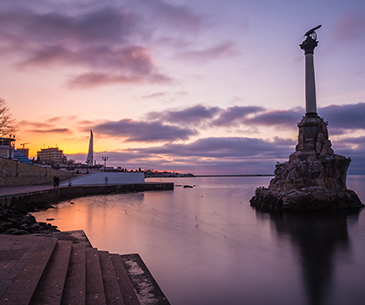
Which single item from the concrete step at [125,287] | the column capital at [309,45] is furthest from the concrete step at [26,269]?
the column capital at [309,45]

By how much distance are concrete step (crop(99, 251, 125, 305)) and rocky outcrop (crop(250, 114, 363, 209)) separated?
27.0 meters

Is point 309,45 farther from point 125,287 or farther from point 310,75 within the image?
point 125,287

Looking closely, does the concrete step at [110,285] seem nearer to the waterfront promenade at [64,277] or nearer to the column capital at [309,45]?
the waterfront promenade at [64,277]

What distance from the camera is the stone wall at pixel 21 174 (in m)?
33.1

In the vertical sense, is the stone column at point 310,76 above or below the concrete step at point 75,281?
above

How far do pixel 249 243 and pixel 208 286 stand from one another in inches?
325

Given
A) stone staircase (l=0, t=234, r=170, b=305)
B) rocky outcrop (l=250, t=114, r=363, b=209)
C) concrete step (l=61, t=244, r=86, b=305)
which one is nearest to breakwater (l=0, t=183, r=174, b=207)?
stone staircase (l=0, t=234, r=170, b=305)

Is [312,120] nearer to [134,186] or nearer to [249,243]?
[249,243]

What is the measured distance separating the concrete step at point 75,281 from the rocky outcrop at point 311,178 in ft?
90.7

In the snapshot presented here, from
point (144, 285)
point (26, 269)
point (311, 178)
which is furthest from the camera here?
point (311, 178)

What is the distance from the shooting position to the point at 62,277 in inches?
214

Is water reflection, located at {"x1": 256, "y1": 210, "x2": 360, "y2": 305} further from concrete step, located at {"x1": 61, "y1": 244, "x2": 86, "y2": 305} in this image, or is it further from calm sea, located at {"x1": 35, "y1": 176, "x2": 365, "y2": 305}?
concrete step, located at {"x1": 61, "y1": 244, "x2": 86, "y2": 305}

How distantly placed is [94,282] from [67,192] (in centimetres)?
3856

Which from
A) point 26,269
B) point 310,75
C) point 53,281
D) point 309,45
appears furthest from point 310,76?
point 26,269
